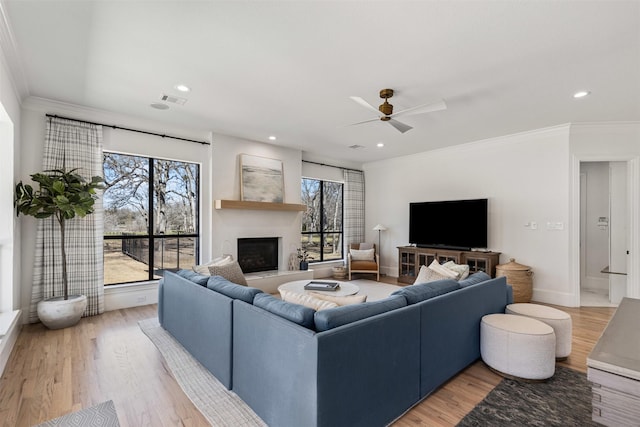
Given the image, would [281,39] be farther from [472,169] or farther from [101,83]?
[472,169]

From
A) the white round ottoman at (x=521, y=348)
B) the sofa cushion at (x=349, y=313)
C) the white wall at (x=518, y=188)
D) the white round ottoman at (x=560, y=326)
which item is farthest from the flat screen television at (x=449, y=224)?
the sofa cushion at (x=349, y=313)

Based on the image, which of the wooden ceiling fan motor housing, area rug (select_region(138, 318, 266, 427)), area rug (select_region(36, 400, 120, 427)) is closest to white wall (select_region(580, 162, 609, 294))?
the wooden ceiling fan motor housing

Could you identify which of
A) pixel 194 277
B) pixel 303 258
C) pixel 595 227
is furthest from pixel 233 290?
pixel 595 227

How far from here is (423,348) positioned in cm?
218

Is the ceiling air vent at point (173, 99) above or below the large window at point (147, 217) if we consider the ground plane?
above

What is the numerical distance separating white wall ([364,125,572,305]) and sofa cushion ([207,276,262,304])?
15.5 ft

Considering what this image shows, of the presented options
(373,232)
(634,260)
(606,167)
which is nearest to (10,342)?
(373,232)

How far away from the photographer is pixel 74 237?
12.9 feet

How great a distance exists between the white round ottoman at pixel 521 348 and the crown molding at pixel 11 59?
173 inches

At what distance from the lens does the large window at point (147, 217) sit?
4.38m

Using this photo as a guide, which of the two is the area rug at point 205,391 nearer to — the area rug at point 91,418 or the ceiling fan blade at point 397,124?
the area rug at point 91,418

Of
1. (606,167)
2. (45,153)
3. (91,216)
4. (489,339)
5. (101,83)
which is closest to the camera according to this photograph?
(489,339)

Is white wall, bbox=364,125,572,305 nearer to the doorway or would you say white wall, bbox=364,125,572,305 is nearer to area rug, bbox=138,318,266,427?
the doorway

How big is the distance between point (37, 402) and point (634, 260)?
22.8ft
